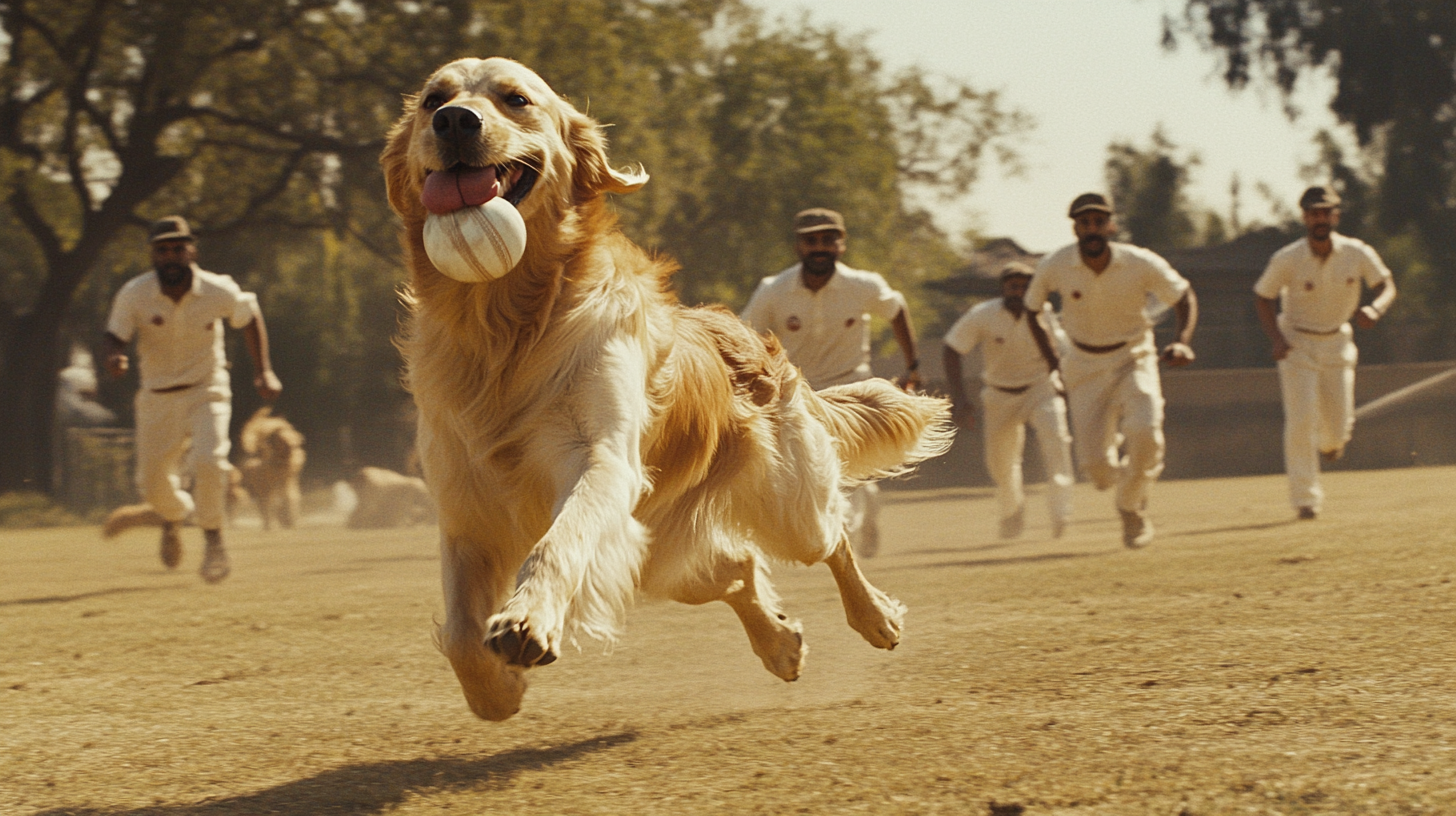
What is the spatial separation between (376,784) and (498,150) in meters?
1.68

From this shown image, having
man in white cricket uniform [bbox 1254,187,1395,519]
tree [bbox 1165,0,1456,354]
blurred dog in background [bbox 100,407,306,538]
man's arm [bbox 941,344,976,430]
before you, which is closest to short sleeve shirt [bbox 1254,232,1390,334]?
man in white cricket uniform [bbox 1254,187,1395,519]

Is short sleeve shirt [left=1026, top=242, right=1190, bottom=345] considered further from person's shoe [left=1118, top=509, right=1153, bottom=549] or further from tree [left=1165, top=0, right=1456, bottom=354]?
tree [left=1165, top=0, right=1456, bottom=354]

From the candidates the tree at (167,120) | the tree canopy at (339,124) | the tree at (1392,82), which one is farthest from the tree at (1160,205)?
the tree at (167,120)

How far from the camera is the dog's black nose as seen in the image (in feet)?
12.9

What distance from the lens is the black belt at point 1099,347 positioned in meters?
10.3

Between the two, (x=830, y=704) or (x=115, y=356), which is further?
(x=115, y=356)

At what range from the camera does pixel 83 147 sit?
22469 millimetres

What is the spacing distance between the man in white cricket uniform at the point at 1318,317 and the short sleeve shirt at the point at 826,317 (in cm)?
334

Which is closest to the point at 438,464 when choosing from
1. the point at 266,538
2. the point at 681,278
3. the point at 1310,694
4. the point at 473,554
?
the point at 473,554

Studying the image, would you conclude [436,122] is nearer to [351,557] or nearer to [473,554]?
[473,554]

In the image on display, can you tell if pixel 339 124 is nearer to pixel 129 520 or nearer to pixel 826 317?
pixel 129 520

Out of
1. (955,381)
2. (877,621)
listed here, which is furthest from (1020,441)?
(877,621)

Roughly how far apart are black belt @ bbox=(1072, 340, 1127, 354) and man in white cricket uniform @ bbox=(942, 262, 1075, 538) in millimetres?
1439

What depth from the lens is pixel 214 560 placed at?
9.90 metres
